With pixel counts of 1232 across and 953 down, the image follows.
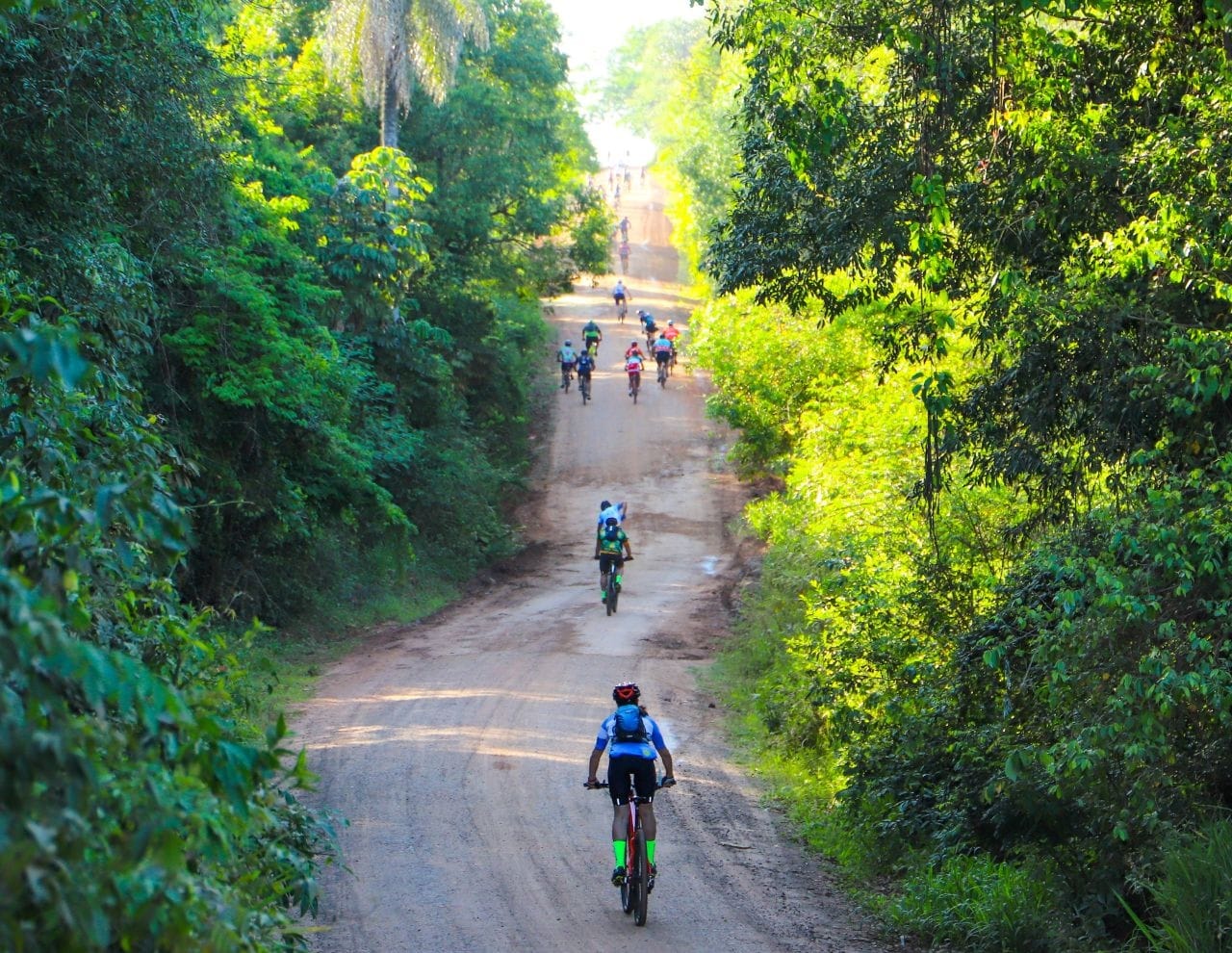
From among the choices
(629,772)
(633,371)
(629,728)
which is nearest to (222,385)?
A: (629,728)

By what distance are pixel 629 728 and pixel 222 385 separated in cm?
953

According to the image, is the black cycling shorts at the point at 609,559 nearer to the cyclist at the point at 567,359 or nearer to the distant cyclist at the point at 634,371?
Result: the distant cyclist at the point at 634,371

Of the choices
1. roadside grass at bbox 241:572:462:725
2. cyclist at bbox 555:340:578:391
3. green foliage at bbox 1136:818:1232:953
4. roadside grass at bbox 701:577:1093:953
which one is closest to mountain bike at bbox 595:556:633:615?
roadside grass at bbox 241:572:462:725

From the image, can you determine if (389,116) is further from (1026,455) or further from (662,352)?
(1026,455)

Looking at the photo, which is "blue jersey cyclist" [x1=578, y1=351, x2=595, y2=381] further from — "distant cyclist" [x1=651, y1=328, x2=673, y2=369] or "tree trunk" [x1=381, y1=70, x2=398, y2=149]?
"tree trunk" [x1=381, y1=70, x2=398, y2=149]

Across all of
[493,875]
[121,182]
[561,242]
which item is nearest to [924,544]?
[493,875]

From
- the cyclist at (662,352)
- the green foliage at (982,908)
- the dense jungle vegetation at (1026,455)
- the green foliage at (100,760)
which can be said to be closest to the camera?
the green foliage at (100,760)

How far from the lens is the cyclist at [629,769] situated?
354 inches

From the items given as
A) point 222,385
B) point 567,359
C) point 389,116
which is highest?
point 389,116

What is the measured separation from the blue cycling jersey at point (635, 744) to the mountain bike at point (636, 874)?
389 mm

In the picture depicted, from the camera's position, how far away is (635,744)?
9312 mm

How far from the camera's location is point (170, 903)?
3.38 m

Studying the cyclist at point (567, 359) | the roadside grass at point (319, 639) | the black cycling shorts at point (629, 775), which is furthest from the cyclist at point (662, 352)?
the black cycling shorts at point (629, 775)

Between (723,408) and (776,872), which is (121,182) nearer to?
(776,872)
